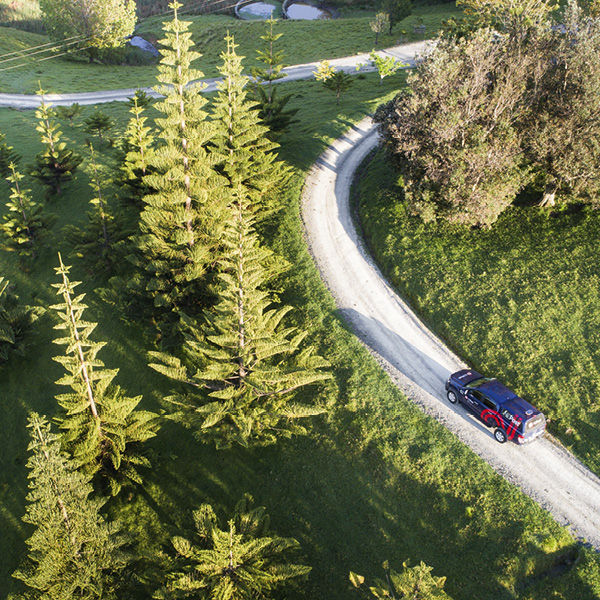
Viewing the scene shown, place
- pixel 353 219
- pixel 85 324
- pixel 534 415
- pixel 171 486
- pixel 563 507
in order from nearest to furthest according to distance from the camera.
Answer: pixel 85 324
pixel 563 507
pixel 534 415
pixel 171 486
pixel 353 219

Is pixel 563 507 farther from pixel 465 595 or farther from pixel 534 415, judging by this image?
pixel 465 595

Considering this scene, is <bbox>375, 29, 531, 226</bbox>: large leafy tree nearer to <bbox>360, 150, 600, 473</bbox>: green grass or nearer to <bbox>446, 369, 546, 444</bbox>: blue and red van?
<bbox>360, 150, 600, 473</bbox>: green grass

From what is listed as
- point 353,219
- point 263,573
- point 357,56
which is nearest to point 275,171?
point 353,219

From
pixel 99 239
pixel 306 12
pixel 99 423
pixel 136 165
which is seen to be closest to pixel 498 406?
pixel 99 423

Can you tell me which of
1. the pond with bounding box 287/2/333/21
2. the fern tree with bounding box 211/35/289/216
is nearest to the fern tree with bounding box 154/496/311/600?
the fern tree with bounding box 211/35/289/216

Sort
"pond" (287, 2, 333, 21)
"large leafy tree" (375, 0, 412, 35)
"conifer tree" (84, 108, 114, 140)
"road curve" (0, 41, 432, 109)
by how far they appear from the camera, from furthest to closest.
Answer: "pond" (287, 2, 333, 21), "large leafy tree" (375, 0, 412, 35), "road curve" (0, 41, 432, 109), "conifer tree" (84, 108, 114, 140)

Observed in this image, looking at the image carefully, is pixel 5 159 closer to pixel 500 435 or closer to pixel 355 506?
pixel 355 506

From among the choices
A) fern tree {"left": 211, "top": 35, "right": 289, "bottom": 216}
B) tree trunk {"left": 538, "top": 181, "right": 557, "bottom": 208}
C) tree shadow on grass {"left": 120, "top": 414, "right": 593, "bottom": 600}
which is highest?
fern tree {"left": 211, "top": 35, "right": 289, "bottom": 216}

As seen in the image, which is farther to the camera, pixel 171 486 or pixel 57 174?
pixel 57 174
